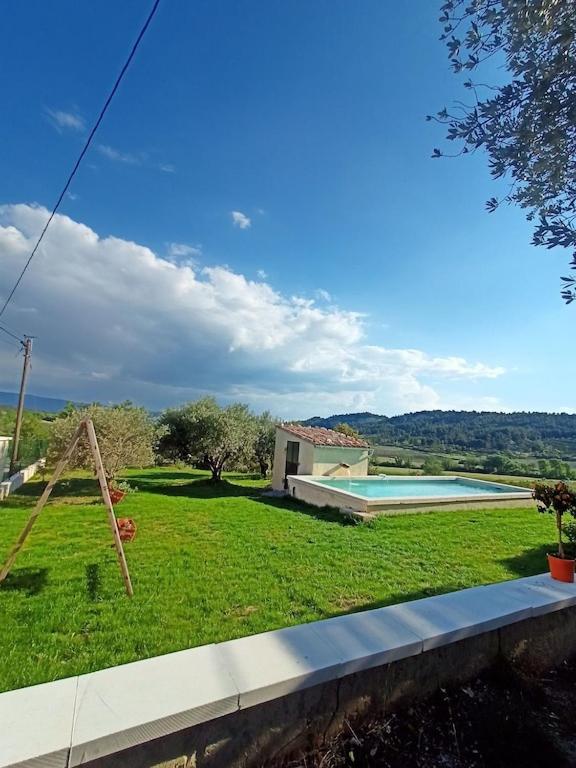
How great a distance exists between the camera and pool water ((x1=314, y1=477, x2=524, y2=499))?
1488 cm

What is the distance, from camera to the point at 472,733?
201 centimetres

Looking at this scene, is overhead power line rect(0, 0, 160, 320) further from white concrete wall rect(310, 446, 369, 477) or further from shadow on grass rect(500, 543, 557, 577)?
white concrete wall rect(310, 446, 369, 477)

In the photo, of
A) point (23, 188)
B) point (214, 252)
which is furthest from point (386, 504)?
point (23, 188)

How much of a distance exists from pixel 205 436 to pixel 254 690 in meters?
18.0

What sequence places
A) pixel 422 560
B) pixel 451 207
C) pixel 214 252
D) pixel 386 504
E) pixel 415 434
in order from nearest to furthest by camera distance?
pixel 422 560
pixel 451 207
pixel 386 504
pixel 214 252
pixel 415 434

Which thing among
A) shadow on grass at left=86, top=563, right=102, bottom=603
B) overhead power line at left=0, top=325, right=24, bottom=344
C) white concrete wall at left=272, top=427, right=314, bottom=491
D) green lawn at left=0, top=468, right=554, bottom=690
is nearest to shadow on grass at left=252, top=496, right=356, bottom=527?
green lawn at left=0, top=468, right=554, bottom=690

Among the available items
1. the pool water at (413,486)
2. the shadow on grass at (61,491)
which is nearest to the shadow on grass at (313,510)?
the pool water at (413,486)

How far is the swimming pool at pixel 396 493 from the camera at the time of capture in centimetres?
1064

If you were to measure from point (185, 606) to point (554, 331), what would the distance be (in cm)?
571

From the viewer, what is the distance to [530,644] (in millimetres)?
2615

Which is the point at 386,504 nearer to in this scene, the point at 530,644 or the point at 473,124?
the point at 530,644

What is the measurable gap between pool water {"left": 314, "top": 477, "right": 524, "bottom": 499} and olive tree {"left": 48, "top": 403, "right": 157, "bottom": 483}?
709cm

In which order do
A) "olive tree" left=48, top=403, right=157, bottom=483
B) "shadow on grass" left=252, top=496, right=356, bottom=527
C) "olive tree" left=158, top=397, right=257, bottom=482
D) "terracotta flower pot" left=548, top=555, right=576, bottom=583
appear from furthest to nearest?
"olive tree" left=158, top=397, right=257, bottom=482
"olive tree" left=48, top=403, right=157, bottom=483
"shadow on grass" left=252, top=496, right=356, bottom=527
"terracotta flower pot" left=548, top=555, right=576, bottom=583

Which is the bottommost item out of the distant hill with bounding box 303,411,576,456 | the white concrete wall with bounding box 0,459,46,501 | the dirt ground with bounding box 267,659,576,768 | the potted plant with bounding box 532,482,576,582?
the white concrete wall with bounding box 0,459,46,501
